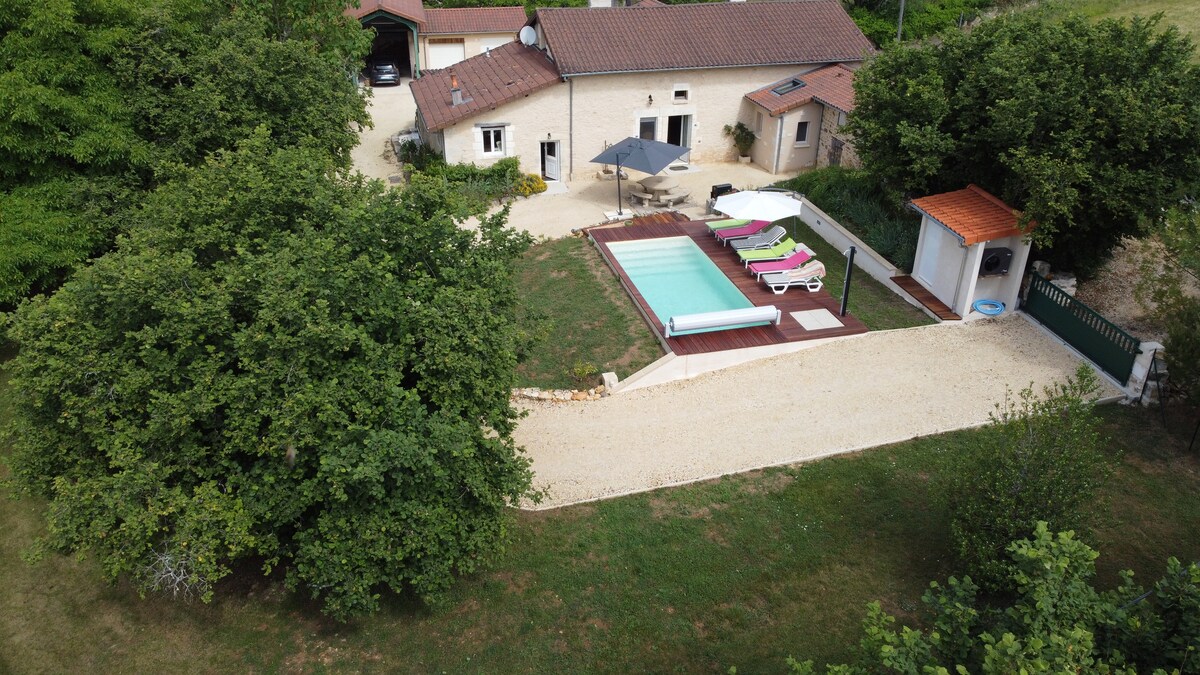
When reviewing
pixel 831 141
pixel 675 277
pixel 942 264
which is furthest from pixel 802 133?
pixel 942 264

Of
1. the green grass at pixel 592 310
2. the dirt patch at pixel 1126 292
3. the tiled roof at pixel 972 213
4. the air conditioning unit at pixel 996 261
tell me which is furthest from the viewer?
the air conditioning unit at pixel 996 261

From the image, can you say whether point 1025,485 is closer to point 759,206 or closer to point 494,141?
point 759,206

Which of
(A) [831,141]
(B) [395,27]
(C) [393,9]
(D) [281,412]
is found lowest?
(A) [831,141]

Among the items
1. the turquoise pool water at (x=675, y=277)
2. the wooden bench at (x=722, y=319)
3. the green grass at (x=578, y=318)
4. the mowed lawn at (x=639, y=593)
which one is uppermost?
the wooden bench at (x=722, y=319)

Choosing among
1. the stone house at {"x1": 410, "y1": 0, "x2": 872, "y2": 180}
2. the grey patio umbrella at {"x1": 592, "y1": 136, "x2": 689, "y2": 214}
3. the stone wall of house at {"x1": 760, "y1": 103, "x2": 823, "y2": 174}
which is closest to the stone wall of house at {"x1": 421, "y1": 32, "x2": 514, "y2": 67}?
the stone house at {"x1": 410, "y1": 0, "x2": 872, "y2": 180}

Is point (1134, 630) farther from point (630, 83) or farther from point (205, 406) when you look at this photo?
point (630, 83)

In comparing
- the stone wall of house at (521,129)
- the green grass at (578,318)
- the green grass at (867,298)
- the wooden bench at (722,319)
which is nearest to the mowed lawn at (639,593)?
the green grass at (578,318)

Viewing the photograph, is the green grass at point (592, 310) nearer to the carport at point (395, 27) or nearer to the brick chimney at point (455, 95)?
the brick chimney at point (455, 95)
